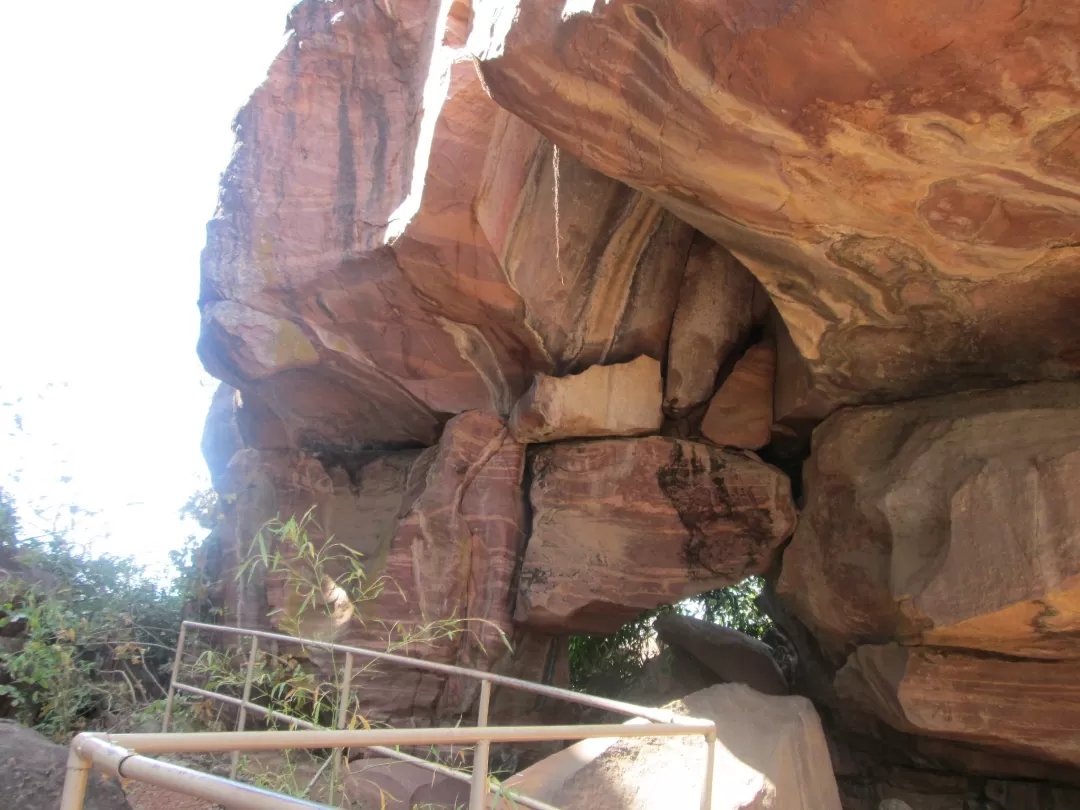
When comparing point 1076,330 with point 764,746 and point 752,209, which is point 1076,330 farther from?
point 764,746

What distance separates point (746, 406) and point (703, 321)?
2.00 feet

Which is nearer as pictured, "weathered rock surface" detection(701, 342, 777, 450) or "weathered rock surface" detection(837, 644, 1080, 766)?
"weathered rock surface" detection(837, 644, 1080, 766)

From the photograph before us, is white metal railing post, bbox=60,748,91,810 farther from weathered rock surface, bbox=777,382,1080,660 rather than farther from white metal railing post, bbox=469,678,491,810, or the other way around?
weathered rock surface, bbox=777,382,1080,660

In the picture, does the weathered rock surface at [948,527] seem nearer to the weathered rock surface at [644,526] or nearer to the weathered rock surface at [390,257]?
the weathered rock surface at [644,526]

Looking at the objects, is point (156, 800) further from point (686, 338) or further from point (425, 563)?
point (686, 338)

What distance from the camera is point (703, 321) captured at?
5.31 meters

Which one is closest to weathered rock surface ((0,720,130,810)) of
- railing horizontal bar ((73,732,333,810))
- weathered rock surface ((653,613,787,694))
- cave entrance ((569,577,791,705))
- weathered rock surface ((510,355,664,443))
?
railing horizontal bar ((73,732,333,810))

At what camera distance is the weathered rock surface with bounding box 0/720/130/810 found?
2.86 meters

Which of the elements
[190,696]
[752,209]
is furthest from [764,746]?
[190,696]

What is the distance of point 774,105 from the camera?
9.58 feet

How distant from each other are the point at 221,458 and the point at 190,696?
84.1 inches

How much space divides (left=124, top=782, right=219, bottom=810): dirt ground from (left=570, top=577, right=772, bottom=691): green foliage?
3355mm

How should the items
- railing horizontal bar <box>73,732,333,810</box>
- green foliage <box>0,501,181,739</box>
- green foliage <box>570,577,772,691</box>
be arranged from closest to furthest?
railing horizontal bar <box>73,732,333,810</box>
green foliage <box>0,501,181,739</box>
green foliage <box>570,577,772,691</box>

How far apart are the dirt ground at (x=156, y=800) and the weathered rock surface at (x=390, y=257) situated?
8.15 ft
